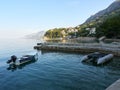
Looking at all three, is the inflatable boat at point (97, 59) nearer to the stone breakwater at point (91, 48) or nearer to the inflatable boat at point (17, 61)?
the stone breakwater at point (91, 48)

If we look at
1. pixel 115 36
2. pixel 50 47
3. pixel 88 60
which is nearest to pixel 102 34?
pixel 115 36

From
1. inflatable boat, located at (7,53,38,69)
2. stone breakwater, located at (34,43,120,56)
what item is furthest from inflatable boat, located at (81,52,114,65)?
inflatable boat, located at (7,53,38,69)

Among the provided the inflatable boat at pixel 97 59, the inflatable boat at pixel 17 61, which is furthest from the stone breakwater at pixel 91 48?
the inflatable boat at pixel 17 61

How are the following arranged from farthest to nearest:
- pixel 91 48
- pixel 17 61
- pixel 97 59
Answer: pixel 91 48 → pixel 17 61 → pixel 97 59

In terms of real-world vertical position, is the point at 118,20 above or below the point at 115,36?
above

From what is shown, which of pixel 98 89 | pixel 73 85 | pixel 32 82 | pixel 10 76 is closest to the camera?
pixel 98 89

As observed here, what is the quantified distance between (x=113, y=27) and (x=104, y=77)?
87885 millimetres

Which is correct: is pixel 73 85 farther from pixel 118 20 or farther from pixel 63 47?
pixel 118 20

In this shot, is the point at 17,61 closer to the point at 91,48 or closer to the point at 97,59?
the point at 97,59

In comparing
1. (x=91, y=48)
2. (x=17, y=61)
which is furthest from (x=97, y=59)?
(x=91, y=48)

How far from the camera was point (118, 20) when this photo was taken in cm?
11394

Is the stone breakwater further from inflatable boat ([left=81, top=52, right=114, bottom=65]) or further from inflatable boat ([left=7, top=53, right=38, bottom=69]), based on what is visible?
inflatable boat ([left=7, top=53, right=38, bottom=69])

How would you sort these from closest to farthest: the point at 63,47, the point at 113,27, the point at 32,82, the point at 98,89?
1. the point at 98,89
2. the point at 32,82
3. the point at 63,47
4. the point at 113,27

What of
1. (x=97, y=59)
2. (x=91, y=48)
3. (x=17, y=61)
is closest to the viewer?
(x=97, y=59)
